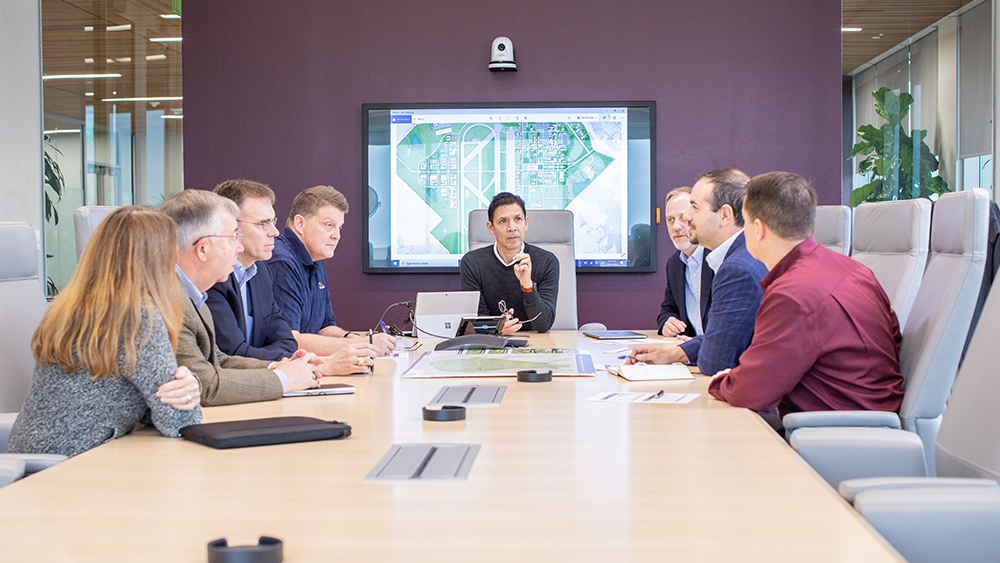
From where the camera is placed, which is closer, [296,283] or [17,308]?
[17,308]

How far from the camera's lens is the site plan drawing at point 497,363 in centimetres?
242

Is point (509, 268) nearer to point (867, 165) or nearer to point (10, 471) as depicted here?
point (867, 165)

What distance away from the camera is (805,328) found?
2002mm

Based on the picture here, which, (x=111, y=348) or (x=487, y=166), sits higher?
(x=487, y=166)

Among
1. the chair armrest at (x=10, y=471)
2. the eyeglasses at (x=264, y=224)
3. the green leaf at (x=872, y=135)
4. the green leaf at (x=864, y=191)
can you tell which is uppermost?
the green leaf at (x=872, y=135)

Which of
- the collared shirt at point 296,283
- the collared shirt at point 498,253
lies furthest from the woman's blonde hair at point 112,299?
the collared shirt at point 498,253

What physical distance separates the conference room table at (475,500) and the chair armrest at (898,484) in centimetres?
5

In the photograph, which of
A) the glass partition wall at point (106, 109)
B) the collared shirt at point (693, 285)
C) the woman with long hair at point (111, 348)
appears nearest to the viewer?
the woman with long hair at point (111, 348)

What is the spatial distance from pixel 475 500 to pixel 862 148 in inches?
189

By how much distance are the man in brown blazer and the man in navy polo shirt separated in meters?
1.01

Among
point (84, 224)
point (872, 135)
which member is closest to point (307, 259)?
point (84, 224)

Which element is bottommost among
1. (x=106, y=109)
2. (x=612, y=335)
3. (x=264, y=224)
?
(x=612, y=335)

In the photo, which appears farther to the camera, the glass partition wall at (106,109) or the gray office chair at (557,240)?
the glass partition wall at (106,109)

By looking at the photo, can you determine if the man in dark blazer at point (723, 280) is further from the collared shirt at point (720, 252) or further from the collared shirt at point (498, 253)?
the collared shirt at point (498, 253)
